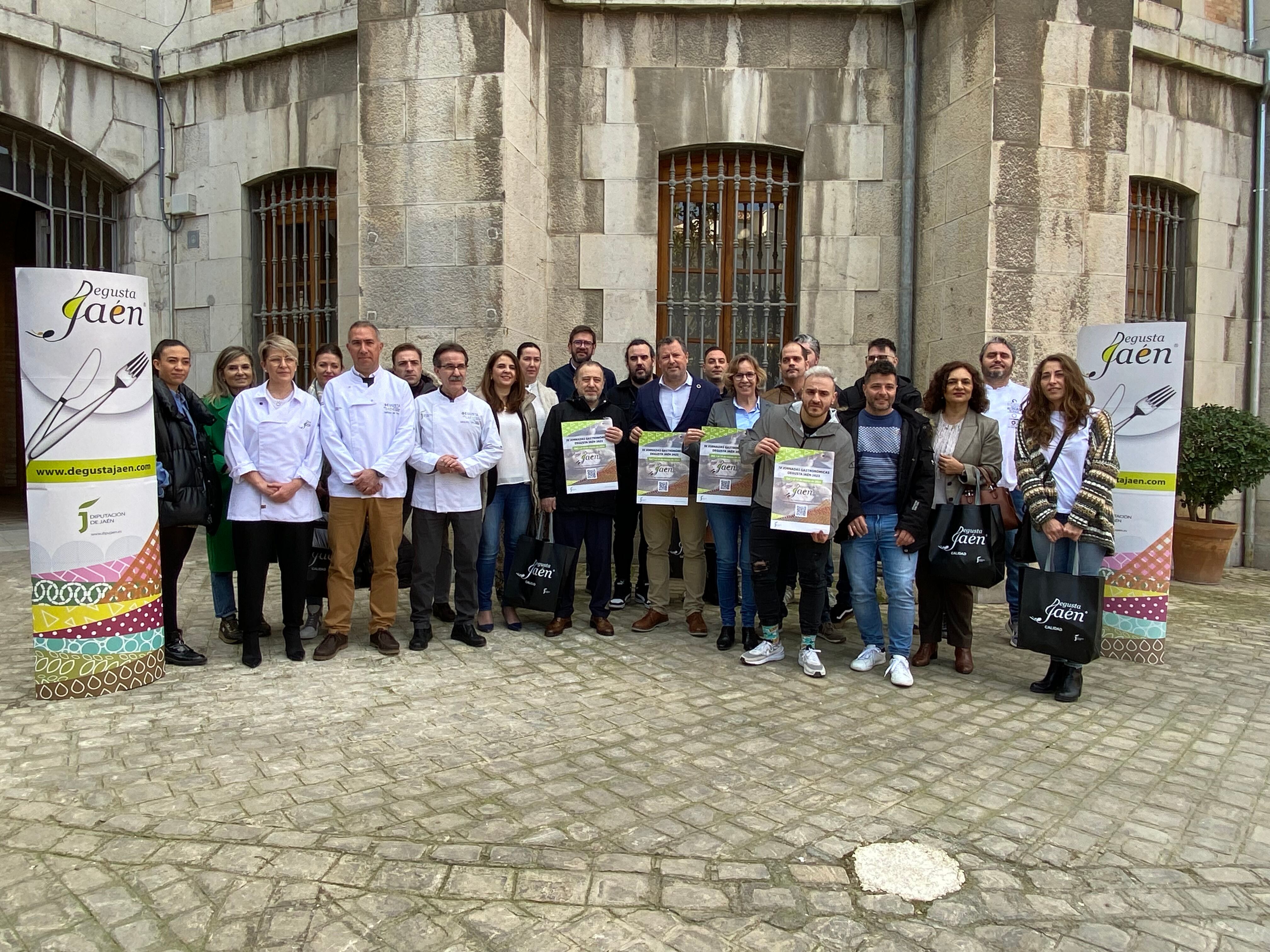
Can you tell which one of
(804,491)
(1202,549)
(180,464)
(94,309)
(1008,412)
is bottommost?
(1202,549)

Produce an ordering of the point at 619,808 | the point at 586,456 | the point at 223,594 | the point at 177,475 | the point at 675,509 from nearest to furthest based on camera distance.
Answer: the point at 619,808, the point at 177,475, the point at 223,594, the point at 586,456, the point at 675,509

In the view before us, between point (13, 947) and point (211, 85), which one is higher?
point (211, 85)

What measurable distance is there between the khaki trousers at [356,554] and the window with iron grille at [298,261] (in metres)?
4.63

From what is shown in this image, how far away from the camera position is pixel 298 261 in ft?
32.1

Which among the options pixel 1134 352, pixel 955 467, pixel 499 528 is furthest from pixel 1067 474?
pixel 499 528

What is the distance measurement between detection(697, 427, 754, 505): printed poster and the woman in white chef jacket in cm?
252

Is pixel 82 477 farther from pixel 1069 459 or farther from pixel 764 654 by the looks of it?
pixel 1069 459

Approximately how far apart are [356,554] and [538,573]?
4.05 ft

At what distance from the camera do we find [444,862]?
2986mm

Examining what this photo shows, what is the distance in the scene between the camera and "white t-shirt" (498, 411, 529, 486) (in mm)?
6008

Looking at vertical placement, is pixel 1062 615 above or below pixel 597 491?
below

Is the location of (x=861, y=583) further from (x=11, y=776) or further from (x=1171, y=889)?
(x=11, y=776)

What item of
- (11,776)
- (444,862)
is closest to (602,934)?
(444,862)

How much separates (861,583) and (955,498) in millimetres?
801
